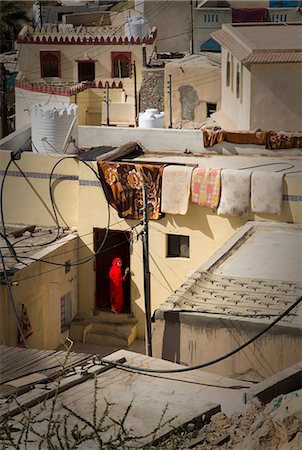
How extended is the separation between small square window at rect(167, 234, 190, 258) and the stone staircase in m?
1.25

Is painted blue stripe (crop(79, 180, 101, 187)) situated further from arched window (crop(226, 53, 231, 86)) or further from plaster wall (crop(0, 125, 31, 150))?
arched window (crop(226, 53, 231, 86))

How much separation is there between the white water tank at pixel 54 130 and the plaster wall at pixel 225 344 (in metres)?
7.54

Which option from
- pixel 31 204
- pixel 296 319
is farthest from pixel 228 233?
pixel 296 319

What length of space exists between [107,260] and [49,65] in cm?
1652

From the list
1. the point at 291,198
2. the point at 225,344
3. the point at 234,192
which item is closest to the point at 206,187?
the point at 234,192

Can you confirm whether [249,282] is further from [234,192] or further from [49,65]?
[49,65]

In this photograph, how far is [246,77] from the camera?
20.0m

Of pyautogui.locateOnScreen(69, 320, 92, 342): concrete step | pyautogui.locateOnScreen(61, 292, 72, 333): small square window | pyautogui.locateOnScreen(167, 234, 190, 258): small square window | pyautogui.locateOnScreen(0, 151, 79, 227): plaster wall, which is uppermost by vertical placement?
pyautogui.locateOnScreen(0, 151, 79, 227): plaster wall

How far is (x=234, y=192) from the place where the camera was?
16.5 m

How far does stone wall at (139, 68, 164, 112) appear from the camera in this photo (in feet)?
91.9

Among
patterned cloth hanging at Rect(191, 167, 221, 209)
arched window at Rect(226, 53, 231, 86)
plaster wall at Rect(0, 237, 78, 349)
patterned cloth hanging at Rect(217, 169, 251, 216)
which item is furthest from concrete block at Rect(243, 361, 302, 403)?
arched window at Rect(226, 53, 231, 86)

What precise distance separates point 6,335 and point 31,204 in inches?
145

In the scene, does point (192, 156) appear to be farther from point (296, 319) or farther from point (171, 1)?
point (171, 1)

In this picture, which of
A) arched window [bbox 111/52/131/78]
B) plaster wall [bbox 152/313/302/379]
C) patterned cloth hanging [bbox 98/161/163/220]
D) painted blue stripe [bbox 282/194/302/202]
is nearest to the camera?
plaster wall [bbox 152/313/302/379]
